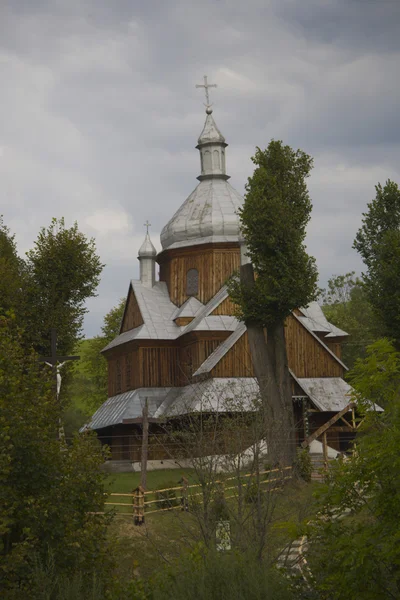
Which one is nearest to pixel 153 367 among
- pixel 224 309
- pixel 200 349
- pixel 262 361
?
pixel 200 349

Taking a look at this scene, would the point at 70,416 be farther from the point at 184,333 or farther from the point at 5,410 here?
the point at 5,410

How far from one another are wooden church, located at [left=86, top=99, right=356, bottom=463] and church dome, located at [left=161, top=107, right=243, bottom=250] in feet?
0.16

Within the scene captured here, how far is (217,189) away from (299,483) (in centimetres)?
2064

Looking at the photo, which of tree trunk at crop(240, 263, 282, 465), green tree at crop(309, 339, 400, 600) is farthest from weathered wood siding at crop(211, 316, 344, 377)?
green tree at crop(309, 339, 400, 600)

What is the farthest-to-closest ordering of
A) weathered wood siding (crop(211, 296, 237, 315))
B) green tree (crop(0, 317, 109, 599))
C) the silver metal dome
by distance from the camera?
the silver metal dome, weathered wood siding (crop(211, 296, 237, 315)), green tree (crop(0, 317, 109, 599))

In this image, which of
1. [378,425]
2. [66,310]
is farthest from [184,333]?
[378,425]

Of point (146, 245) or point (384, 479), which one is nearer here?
point (384, 479)

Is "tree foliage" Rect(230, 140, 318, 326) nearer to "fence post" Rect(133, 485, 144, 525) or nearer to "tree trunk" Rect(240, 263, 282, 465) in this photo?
"tree trunk" Rect(240, 263, 282, 465)

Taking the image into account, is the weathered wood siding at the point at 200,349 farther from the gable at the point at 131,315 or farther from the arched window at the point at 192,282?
the arched window at the point at 192,282

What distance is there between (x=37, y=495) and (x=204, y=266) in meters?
29.0

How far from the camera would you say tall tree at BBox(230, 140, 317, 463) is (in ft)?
95.0

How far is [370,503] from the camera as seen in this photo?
Result: 11734 millimetres

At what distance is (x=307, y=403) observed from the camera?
3612 cm

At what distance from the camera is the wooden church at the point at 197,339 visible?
36.9 meters
